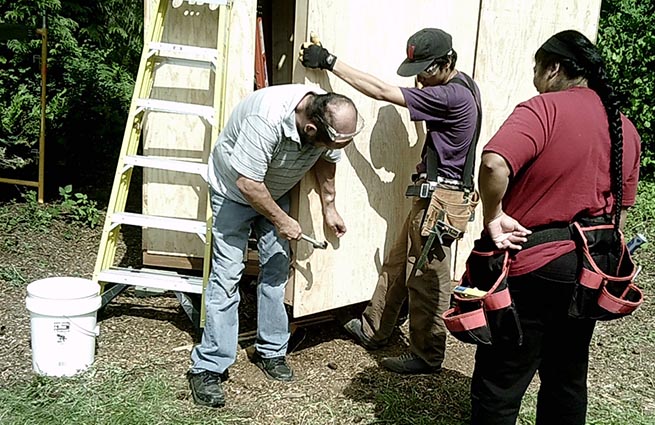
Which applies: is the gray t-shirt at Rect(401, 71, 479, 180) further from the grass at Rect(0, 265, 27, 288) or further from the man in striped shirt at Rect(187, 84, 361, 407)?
the grass at Rect(0, 265, 27, 288)

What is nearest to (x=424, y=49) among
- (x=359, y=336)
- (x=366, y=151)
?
(x=366, y=151)

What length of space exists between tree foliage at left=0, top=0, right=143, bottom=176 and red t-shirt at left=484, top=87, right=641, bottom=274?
254 inches

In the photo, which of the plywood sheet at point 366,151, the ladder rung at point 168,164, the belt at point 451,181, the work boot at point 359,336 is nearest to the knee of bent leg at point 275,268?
the plywood sheet at point 366,151

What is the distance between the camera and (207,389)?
3936 millimetres

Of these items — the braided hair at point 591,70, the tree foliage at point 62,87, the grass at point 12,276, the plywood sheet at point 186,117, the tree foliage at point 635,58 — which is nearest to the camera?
the braided hair at point 591,70

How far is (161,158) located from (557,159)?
2.70 meters

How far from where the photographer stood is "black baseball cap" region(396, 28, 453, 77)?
12.7ft

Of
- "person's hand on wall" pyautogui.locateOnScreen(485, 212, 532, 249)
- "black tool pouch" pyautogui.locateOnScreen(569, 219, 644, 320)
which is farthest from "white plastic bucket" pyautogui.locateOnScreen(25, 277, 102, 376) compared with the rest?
"black tool pouch" pyautogui.locateOnScreen(569, 219, 644, 320)

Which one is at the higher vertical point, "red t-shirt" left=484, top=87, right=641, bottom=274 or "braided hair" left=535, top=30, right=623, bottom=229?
"braided hair" left=535, top=30, right=623, bottom=229

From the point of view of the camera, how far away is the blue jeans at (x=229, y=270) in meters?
3.95

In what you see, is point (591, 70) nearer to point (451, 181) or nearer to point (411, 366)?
point (451, 181)

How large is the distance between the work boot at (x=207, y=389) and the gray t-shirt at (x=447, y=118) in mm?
1664

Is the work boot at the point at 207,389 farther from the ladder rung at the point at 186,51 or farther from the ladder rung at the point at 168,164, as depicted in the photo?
the ladder rung at the point at 186,51

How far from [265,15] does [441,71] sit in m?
2.53
